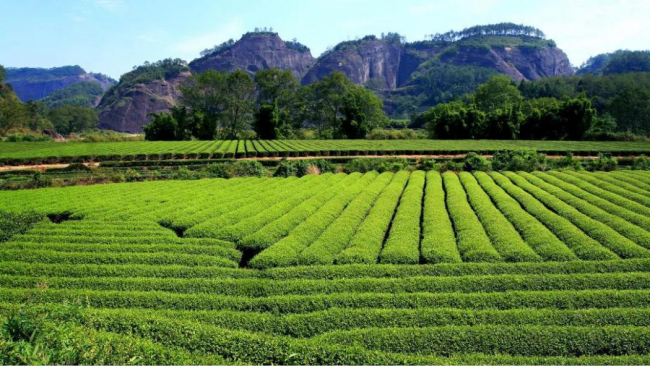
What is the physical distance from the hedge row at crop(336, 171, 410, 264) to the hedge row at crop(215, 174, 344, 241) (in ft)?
14.2

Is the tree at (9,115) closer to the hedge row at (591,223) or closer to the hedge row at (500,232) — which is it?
the hedge row at (500,232)

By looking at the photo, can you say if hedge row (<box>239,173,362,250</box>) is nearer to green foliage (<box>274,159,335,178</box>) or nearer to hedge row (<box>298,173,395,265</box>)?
hedge row (<box>298,173,395,265</box>)

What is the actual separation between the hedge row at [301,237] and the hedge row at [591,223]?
35.0 feet

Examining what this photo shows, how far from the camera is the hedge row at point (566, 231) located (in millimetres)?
13742

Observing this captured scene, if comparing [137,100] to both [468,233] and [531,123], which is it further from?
[468,233]

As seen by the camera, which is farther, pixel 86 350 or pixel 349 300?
pixel 349 300

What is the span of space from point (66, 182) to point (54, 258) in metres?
26.3

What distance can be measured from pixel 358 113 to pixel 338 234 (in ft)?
231

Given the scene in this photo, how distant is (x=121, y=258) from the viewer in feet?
46.1

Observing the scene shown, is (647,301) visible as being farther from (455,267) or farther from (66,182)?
(66,182)

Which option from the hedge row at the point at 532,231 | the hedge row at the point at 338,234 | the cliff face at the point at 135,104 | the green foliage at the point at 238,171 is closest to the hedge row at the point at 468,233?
the hedge row at the point at 532,231

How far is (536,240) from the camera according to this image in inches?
592

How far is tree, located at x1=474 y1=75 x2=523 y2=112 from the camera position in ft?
324

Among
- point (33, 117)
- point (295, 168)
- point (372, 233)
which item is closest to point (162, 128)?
point (295, 168)
